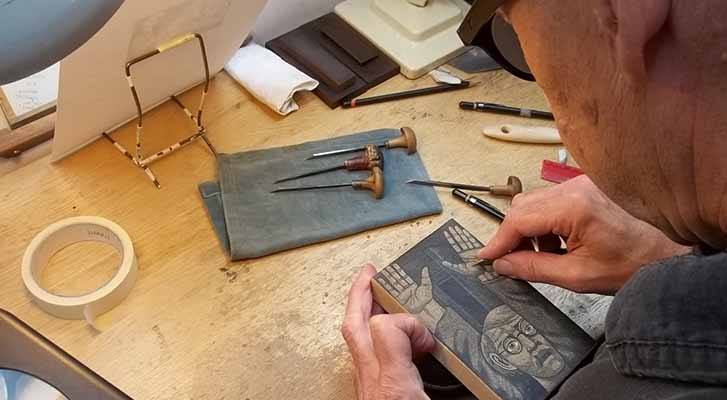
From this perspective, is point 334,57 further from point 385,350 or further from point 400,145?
point 385,350

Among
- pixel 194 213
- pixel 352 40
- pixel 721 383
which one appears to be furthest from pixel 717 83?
pixel 352 40

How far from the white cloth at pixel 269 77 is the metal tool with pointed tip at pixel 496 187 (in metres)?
0.22

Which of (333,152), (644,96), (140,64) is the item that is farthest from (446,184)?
(644,96)

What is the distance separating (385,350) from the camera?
0.80 m

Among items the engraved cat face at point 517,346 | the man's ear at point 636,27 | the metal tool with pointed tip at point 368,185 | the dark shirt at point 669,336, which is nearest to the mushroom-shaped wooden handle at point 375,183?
the metal tool with pointed tip at point 368,185

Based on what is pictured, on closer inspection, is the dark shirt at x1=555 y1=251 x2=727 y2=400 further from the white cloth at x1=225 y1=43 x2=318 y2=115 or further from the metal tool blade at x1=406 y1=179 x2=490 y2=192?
the white cloth at x1=225 y1=43 x2=318 y2=115

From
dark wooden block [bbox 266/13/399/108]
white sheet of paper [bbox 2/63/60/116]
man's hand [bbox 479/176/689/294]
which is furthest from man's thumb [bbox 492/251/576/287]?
white sheet of paper [bbox 2/63/60/116]

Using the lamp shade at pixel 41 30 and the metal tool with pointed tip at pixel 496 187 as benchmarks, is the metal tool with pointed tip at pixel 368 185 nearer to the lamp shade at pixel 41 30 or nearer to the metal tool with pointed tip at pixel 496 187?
the metal tool with pointed tip at pixel 496 187

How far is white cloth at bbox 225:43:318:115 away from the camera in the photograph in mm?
1119

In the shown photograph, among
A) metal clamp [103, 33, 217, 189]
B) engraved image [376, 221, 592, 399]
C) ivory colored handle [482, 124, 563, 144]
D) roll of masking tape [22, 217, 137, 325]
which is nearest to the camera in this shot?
engraved image [376, 221, 592, 399]

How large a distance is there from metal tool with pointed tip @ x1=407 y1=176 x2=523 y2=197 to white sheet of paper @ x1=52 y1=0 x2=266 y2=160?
0.33 m

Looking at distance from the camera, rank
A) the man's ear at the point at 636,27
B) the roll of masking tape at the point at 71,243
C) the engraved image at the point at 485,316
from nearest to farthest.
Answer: the man's ear at the point at 636,27
the engraved image at the point at 485,316
the roll of masking tape at the point at 71,243

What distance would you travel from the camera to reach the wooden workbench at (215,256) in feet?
2.84

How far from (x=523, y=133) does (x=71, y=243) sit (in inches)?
23.7
